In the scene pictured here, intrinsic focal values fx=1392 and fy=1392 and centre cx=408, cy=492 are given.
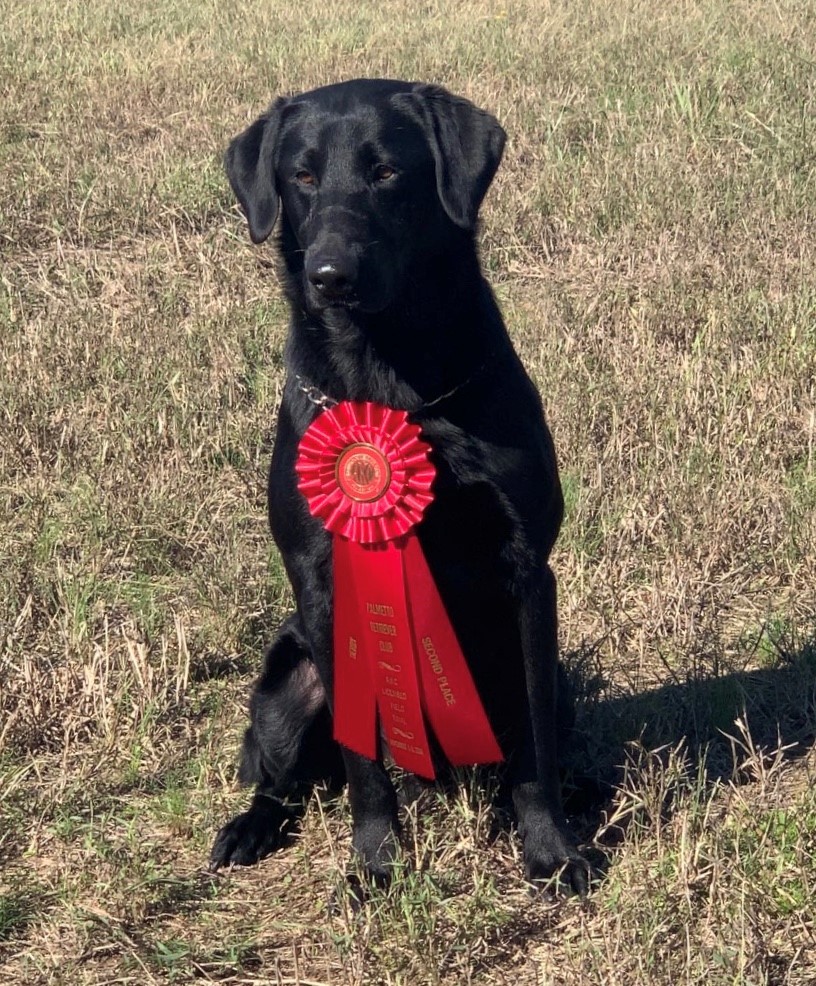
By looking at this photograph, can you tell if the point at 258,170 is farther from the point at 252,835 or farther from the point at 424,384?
the point at 252,835

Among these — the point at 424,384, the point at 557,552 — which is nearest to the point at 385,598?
the point at 424,384

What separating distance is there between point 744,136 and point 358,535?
5.54 meters

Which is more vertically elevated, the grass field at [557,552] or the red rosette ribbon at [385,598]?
the red rosette ribbon at [385,598]

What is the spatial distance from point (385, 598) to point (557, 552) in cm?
151

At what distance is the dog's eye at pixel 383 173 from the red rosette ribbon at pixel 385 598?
49 cm

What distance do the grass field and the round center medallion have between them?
74 cm

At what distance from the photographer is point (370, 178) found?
302 centimetres

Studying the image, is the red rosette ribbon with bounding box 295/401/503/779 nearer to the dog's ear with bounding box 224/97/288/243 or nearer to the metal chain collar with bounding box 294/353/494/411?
the metal chain collar with bounding box 294/353/494/411

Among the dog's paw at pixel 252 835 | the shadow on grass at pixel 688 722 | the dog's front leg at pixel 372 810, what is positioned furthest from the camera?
the shadow on grass at pixel 688 722

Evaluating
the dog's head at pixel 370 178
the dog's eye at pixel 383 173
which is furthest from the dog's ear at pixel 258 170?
the dog's eye at pixel 383 173

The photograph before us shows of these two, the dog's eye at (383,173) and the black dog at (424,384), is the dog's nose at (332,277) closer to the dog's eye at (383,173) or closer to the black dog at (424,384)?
the black dog at (424,384)

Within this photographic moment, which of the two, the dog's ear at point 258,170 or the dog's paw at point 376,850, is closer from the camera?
the dog's paw at point 376,850

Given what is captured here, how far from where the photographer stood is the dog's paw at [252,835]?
3141 mm

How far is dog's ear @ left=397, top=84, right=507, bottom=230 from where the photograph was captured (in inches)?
118
